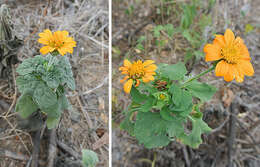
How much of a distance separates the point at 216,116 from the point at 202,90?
0.90 meters

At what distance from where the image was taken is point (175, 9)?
272 cm

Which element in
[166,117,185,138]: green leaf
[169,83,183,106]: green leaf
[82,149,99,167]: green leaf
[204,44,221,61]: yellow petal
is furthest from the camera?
[82,149,99,167]: green leaf

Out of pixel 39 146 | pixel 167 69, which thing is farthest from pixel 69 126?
pixel 167 69

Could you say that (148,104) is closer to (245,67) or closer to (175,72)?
(175,72)

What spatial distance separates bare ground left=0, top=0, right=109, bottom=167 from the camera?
196 centimetres

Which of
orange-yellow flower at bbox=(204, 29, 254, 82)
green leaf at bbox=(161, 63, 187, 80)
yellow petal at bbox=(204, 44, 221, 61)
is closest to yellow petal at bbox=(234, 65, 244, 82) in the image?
orange-yellow flower at bbox=(204, 29, 254, 82)

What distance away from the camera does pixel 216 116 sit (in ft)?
7.18

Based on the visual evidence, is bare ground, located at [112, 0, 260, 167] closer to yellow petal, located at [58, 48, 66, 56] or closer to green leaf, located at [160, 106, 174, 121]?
green leaf, located at [160, 106, 174, 121]

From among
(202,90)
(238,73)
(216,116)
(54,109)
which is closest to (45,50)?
(54,109)

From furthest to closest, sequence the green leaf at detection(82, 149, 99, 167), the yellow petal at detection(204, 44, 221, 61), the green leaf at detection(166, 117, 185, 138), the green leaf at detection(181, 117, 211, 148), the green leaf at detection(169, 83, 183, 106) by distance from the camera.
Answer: the green leaf at detection(82, 149, 99, 167)
the green leaf at detection(181, 117, 211, 148)
the green leaf at detection(166, 117, 185, 138)
the green leaf at detection(169, 83, 183, 106)
the yellow petal at detection(204, 44, 221, 61)

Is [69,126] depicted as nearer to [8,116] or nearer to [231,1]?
[8,116]

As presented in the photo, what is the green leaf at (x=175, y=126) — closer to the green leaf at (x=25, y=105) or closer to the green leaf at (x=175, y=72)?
the green leaf at (x=175, y=72)

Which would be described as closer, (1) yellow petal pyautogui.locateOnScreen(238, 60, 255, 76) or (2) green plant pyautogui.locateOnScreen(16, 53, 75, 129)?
(1) yellow petal pyautogui.locateOnScreen(238, 60, 255, 76)

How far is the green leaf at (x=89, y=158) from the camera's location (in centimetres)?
194
